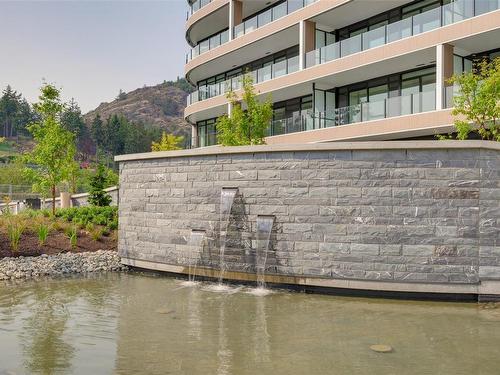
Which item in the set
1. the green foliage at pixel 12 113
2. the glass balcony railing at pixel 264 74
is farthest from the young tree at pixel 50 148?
the green foliage at pixel 12 113

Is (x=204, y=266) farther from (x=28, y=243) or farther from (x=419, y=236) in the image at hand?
(x=28, y=243)

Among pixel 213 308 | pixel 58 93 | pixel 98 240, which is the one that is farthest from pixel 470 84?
pixel 58 93

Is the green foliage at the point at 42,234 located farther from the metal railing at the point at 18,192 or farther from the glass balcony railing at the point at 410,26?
the metal railing at the point at 18,192

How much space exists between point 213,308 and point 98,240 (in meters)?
9.05

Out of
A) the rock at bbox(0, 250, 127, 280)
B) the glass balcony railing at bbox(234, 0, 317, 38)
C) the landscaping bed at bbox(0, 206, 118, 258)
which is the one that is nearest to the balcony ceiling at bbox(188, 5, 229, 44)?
the glass balcony railing at bbox(234, 0, 317, 38)

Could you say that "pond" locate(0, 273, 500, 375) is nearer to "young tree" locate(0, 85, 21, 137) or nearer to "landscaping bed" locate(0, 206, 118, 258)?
"landscaping bed" locate(0, 206, 118, 258)

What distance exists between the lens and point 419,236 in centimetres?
→ 1044

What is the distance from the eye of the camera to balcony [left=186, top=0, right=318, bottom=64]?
27484 mm

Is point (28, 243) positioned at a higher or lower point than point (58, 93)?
lower

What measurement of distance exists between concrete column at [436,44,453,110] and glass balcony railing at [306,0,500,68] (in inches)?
42.3

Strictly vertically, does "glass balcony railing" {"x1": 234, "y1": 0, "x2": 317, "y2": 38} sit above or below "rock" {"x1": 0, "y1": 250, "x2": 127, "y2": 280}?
above

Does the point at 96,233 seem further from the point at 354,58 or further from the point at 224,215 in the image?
the point at 354,58

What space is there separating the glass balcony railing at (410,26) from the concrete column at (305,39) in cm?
81

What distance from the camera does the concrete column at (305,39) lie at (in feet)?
87.2
